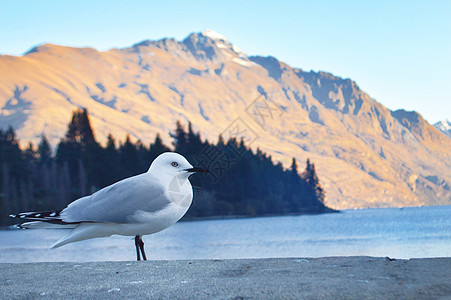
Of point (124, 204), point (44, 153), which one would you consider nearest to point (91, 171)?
point (44, 153)

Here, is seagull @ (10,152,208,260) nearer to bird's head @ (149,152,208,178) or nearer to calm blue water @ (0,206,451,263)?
bird's head @ (149,152,208,178)

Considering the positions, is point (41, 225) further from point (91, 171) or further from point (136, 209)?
point (91, 171)

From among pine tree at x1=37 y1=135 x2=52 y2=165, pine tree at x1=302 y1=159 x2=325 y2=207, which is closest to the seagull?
pine tree at x1=37 y1=135 x2=52 y2=165

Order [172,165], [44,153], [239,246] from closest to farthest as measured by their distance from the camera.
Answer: [172,165] → [239,246] → [44,153]

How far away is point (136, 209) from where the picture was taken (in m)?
8.15

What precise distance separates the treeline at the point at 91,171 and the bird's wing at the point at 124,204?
6220cm

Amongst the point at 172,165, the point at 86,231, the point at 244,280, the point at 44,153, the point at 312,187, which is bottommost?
the point at 244,280

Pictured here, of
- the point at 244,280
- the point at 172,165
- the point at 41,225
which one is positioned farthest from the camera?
the point at 172,165

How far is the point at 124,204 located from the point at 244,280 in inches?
125

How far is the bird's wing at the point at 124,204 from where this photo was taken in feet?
26.7

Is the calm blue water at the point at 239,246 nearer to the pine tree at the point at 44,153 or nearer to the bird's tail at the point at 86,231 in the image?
the bird's tail at the point at 86,231

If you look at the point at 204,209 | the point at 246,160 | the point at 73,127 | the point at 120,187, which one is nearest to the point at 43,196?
the point at 73,127

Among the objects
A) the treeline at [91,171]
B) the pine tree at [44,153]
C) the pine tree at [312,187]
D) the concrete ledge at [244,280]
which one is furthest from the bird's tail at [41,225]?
the pine tree at [312,187]

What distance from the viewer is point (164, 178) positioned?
829cm
